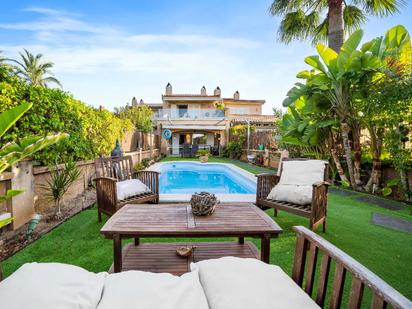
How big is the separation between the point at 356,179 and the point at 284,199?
15.1 feet

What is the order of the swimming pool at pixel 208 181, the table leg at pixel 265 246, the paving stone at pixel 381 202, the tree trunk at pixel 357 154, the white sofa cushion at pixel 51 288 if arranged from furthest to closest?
the swimming pool at pixel 208 181 < the tree trunk at pixel 357 154 < the paving stone at pixel 381 202 < the table leg at pixel 265 246 < the white sofa cushion at pixel 51 288

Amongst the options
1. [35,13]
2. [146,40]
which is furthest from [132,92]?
[35,13]

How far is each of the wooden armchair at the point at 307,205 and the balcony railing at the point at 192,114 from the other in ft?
59.1

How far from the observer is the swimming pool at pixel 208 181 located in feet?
29.8

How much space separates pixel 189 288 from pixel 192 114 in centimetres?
2273

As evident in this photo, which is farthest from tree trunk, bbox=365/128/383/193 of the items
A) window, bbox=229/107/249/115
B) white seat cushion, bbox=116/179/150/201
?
window, bbox=229/107/249/115

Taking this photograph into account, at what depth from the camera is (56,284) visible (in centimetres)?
118

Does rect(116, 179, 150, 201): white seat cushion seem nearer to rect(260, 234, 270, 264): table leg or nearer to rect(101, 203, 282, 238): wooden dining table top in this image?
rect(101, 203, 282, 238): wooden dining table top

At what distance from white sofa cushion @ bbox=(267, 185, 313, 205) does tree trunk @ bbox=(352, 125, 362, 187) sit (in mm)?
4429

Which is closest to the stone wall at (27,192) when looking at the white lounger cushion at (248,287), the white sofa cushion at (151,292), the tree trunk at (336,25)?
the white sofa cushion at (151,292)

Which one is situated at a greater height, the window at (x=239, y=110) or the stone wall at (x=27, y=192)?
the window at (x=239, y=110)

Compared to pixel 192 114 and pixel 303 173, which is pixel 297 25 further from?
pixel 192 114

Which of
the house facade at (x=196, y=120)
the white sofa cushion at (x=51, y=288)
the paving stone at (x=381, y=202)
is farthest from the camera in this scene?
the house facade at (x=196, y=120)

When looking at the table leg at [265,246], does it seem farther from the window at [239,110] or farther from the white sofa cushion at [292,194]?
the window at [239,110]
